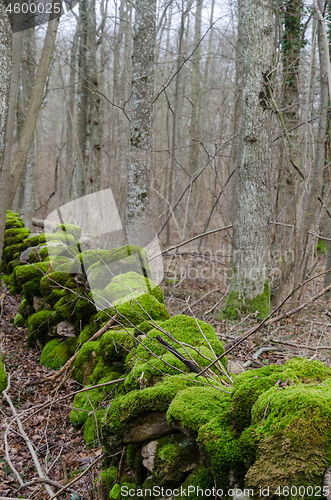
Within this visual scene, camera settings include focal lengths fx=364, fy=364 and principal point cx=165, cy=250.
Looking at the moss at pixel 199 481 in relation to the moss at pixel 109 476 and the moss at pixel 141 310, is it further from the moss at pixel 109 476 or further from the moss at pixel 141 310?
the moss at pixel 141 310

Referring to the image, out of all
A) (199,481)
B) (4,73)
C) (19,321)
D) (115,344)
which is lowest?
(19,321)

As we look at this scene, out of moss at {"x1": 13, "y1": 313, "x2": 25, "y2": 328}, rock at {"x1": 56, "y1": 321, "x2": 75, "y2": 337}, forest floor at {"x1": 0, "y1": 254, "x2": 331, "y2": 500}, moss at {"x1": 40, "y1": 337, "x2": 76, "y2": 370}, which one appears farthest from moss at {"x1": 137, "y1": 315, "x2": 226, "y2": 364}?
moss at {"x1": 13, "y1": 313, "x2": 25, "y2": 328}

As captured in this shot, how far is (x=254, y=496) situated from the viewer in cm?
153

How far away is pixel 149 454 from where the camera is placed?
2297mm

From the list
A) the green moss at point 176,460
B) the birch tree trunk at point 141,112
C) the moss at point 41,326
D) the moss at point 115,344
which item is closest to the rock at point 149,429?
the green moss at point 176,460

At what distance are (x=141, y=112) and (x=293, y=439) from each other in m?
5.89

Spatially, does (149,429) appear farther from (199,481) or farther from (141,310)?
(141,310)

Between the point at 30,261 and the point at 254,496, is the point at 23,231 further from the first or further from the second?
the point at 254,496

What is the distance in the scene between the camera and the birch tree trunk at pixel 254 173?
20.8ft

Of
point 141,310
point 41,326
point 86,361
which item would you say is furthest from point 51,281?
point 141,310

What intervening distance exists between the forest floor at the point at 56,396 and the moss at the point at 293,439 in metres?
1.18

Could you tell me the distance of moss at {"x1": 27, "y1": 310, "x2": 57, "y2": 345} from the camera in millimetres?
5670

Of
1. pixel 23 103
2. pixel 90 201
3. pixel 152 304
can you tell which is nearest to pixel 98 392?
pixel 152 304

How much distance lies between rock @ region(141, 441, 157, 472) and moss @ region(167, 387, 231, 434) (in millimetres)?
283
